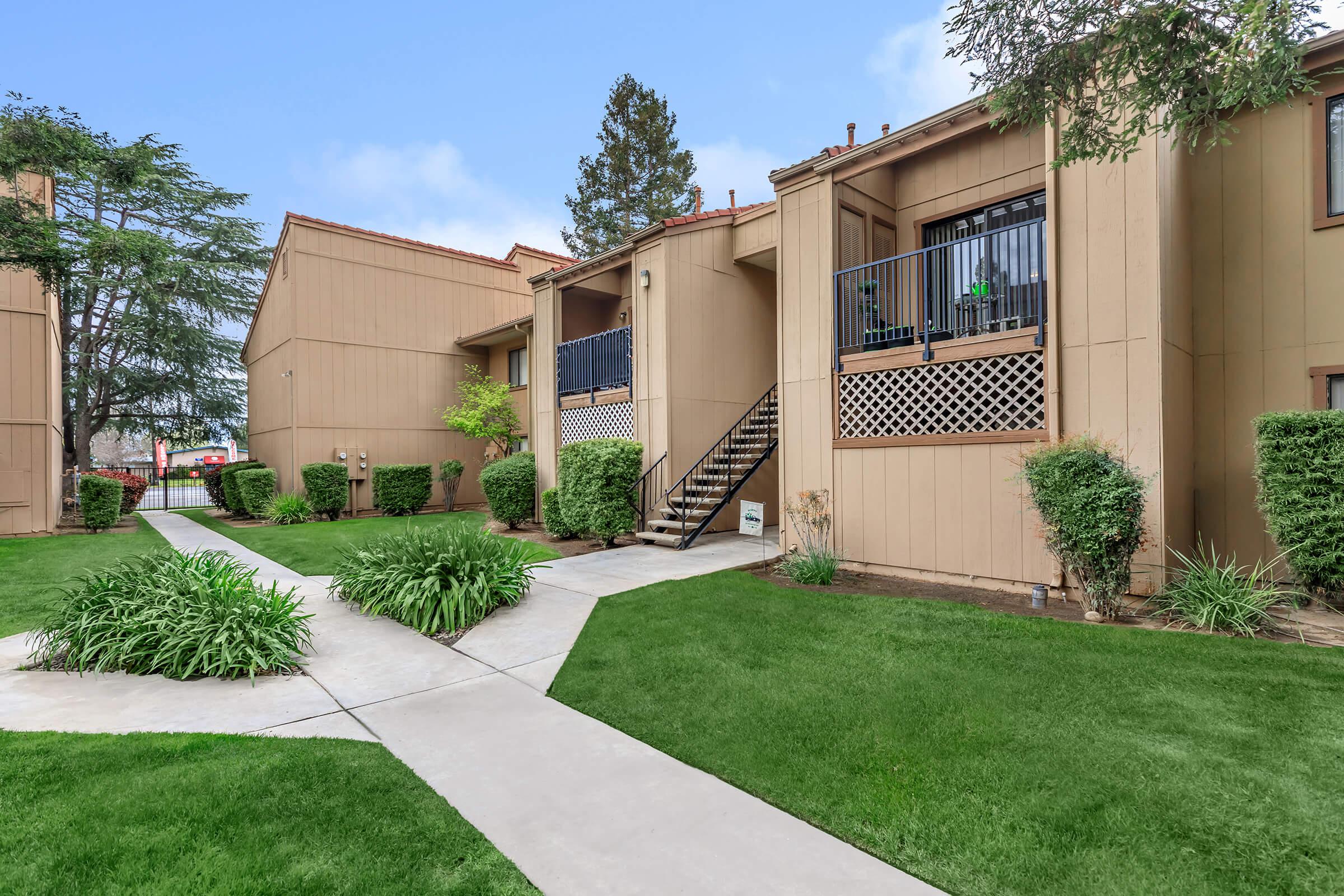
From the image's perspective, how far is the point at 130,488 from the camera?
17766mm

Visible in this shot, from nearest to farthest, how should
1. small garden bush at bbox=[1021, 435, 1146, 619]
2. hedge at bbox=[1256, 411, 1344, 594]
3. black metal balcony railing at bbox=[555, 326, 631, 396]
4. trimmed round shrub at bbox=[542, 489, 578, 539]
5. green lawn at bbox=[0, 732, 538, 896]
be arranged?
green lawn at bbox=[0, 732, 538, 896]
hedge at bbox=[1256, 411, 1344, 594]
small garden bush at bbox=[1021, 435, 1146, 619]
trimmed round shrub at bbox=[542, 489, 578, 539]
black metal balcony railing at bbox=[555, 326, 631, 396]

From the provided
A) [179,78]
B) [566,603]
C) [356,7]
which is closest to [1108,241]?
[566,603]

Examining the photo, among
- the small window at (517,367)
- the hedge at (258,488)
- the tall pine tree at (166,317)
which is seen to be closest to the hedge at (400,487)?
the hedge at (258,488)

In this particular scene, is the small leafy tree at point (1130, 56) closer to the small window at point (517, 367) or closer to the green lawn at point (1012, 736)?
the green lawn at point (1012, 736)

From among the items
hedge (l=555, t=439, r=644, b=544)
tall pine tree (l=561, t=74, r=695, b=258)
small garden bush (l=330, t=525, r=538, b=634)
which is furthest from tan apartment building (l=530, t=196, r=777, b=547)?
tall pine tree (l=561, t=74, r=695, b=258)

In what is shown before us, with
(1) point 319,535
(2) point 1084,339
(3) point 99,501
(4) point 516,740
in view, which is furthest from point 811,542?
(3) point 99,501

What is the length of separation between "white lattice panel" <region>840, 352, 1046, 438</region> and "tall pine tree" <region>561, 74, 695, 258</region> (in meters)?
19.3

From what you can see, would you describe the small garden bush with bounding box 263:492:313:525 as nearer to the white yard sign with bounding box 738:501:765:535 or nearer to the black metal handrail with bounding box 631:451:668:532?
the black metal handrail with bounding box 631:451:668:532

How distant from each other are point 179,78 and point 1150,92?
103 ft

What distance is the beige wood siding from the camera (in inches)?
230

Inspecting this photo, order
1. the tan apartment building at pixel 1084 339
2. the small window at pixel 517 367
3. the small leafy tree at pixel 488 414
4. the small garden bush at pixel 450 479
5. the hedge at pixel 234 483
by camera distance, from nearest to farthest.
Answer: the tan apartment building at pixel 1084 339 → the small leafy tree at pixel 488 414 → the hedge at pixel 234 483 → the small garden bush at pixel 450 479 → the small window at pixel 517 367

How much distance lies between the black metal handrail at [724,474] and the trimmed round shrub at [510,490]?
3.32m

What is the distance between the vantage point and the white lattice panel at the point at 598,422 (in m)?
11.3

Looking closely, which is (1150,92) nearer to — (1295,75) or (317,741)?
(1295,75)
